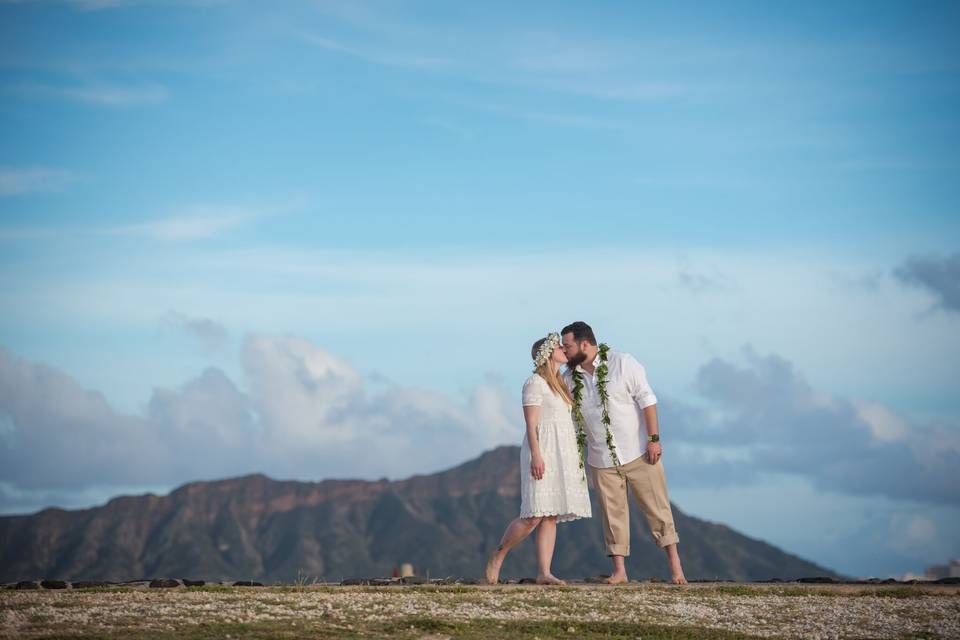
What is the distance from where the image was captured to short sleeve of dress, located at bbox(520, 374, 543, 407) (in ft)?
56.9

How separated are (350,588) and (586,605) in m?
3.46

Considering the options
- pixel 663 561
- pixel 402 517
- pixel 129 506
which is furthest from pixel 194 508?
pixel 663 561

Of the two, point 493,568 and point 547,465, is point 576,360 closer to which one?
point 547,465

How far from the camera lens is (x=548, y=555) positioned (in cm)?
1742

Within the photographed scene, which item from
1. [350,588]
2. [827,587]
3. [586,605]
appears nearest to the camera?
[586,605]

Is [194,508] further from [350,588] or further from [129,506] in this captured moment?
[350,588]

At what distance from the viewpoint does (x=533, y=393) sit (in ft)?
57.0

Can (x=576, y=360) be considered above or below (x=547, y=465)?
above

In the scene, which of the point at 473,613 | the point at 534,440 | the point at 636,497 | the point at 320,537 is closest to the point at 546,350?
the point at 534,440

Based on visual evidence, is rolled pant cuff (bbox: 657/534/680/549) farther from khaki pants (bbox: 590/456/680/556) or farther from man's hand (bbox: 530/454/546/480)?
man's hand (bbox: 530/454/546/480)

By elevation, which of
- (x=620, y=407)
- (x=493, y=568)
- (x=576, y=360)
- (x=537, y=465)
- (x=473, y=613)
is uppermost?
(x=576, y=360)

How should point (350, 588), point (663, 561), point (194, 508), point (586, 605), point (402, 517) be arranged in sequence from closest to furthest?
point (586, 605) < point (350, 588) < point (663, 561) < point (402, 517) < point (194, 508)

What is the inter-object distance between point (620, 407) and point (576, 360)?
925 mm

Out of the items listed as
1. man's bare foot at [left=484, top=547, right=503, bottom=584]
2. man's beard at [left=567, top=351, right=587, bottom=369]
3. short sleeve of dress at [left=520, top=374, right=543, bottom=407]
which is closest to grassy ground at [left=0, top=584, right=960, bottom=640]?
man's bare foot at [left=484, top=547, right=503, bottom=584]
